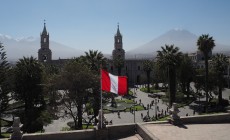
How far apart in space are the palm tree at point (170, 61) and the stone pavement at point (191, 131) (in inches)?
981

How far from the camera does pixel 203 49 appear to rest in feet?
149

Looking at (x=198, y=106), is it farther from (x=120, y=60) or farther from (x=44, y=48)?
(x=44, y=48)

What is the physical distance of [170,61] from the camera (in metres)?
42.5

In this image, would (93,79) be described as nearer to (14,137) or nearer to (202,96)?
(14,137)

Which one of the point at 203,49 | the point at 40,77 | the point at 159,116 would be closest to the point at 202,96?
the point at 203,49

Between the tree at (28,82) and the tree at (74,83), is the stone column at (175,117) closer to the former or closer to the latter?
the tree at (74,83)

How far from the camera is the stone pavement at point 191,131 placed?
15188 millimetres

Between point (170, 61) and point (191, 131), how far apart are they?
2678cm

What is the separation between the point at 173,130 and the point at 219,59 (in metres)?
36.5

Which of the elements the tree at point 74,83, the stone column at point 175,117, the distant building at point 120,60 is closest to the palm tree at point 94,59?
the tree at point 74,83

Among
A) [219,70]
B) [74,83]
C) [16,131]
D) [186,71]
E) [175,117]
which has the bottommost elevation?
[16,131]

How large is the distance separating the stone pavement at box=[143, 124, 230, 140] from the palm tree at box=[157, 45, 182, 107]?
81.7 ft

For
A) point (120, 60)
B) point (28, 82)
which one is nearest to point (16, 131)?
point (28, 82)

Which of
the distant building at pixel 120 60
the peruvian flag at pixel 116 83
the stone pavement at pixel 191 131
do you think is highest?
the distant building at pixel 120 60
